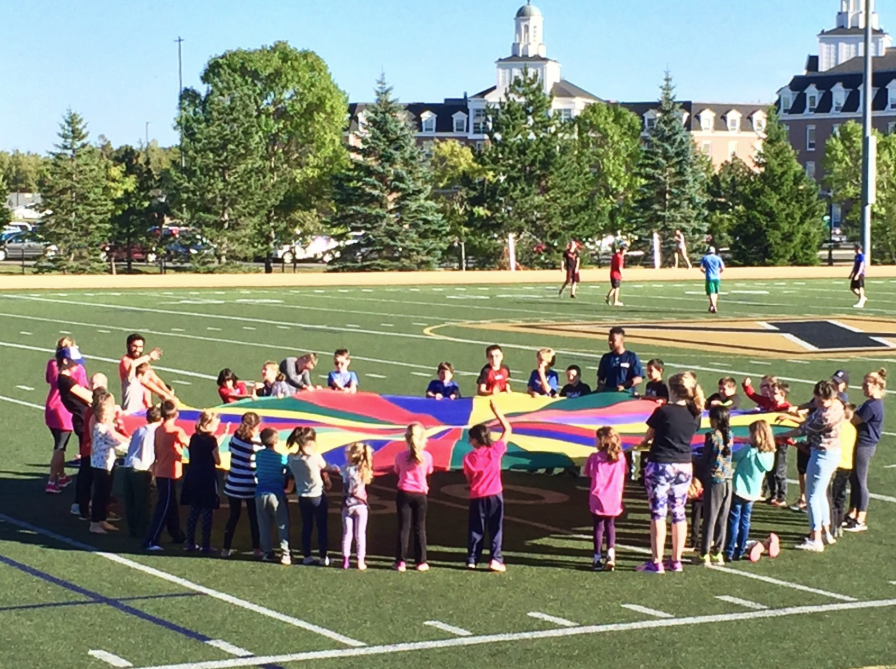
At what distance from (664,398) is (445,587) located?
4.29 metres

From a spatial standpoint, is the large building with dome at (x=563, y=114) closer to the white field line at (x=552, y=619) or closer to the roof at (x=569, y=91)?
the roof at (x=569, y=91)

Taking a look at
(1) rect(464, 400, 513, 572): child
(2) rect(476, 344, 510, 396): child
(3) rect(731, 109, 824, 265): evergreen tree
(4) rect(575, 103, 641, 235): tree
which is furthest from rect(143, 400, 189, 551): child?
(4) rect(575, 103, 641, 235): tree

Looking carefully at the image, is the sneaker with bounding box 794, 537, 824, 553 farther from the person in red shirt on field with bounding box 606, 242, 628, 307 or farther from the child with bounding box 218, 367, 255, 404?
the person in red shirt on field with bounding box 606, 242, 628, 307

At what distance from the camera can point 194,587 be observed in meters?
12.8

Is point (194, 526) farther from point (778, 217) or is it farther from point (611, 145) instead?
point (611, 145)

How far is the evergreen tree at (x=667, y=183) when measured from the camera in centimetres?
7675

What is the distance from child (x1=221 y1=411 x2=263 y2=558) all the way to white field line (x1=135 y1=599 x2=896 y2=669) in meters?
3.10

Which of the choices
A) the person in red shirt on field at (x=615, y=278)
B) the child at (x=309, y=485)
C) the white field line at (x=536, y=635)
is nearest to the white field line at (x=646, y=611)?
the white field line at (x=536, y=635)

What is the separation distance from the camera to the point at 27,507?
16078 millimetres

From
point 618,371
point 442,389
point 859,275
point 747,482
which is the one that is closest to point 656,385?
point 618,371

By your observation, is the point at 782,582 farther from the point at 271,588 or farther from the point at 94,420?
the point at 94,420

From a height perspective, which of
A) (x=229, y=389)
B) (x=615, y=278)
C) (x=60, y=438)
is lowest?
(x=60, y=438)

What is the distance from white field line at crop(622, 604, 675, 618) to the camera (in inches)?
473

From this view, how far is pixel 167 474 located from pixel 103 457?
2.77 ft
